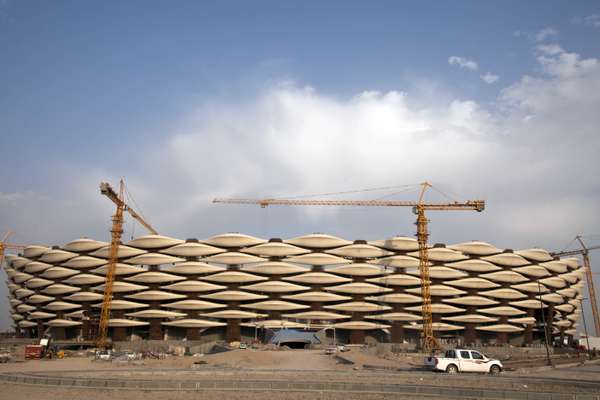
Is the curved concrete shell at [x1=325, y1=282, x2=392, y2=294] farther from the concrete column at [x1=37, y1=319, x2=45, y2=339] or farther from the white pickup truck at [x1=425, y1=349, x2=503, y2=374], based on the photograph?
the white pickup truck at [x1=425, y1=349, x2=503, y2=374]

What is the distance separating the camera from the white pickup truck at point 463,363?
104 ft

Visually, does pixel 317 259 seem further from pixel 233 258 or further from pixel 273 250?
pixel 233 258

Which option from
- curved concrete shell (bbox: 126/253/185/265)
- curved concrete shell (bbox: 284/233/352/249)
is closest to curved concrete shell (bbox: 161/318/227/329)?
curved concrete shell (bbox: 126/253/185/265)

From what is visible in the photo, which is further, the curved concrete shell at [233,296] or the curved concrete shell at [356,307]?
the curved concrete shell at [356,307]

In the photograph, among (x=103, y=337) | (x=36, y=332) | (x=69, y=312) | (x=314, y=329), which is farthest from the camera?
(x=36, y=332)

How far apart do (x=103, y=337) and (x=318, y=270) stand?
143 ft

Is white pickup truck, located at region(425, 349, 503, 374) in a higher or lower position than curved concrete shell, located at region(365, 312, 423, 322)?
lower

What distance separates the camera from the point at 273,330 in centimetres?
9181

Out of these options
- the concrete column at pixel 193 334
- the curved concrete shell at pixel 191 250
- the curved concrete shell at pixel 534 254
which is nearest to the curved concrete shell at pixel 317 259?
the curved concrete shell at pixel 191 250

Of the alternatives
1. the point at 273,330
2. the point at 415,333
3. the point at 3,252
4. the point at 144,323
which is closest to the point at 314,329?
the point at 273,330

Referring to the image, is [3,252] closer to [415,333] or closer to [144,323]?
[144,323]

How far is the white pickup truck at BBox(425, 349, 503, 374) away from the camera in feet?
104

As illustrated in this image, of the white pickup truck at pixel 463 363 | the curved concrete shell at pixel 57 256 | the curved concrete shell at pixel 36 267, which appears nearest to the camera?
the white pickup truck at pixel 463 363

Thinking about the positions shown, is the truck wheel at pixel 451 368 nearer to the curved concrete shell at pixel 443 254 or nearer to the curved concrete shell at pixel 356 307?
the curved concrete shell at pixel 356 307
